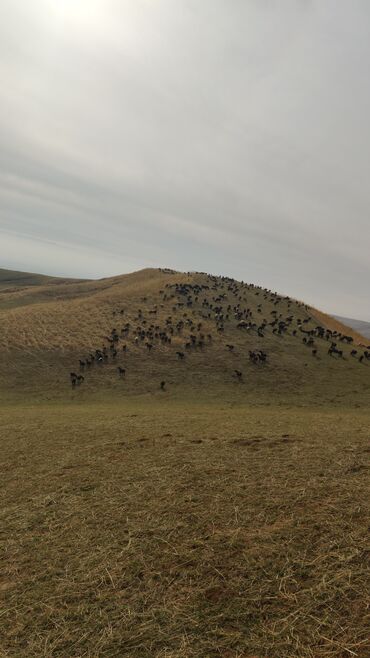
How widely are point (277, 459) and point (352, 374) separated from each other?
1189 inches

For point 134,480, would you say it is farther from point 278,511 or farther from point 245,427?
point 245,427

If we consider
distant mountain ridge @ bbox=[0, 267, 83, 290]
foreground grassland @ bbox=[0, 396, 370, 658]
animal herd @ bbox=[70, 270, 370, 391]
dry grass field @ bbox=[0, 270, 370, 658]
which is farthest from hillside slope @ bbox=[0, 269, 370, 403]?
distant mountain ridge @ bbox=[0, 267, 83, 290]

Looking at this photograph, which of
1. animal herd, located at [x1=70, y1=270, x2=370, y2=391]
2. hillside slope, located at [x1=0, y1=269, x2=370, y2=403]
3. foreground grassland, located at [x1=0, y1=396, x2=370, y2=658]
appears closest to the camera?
foreground grassland, located at [x1=0, y1=396, x2=370, y2=658]

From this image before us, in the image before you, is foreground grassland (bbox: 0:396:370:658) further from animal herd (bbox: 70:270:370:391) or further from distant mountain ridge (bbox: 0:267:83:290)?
distant mountain ridge (bbox: 0:267:83:290)

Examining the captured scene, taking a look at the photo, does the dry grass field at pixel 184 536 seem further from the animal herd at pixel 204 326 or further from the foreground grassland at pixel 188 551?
the animal herd at pixel 204 326

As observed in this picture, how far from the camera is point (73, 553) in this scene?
797 centimetres

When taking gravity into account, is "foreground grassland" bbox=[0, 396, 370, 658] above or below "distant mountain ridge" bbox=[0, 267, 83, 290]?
below

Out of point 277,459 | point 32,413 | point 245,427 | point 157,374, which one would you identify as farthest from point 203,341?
point 277,459

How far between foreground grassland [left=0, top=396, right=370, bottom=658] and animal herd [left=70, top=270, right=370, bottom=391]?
23007 mm

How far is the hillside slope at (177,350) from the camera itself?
117ft

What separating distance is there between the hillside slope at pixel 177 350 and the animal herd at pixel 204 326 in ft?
0.49

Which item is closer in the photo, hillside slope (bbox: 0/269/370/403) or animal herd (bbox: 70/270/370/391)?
hillside slope (bbox: 0/269/370/403)

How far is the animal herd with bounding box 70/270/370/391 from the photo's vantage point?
44166 mm

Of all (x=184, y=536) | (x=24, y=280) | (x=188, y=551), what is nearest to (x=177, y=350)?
(x=184, y=536)
